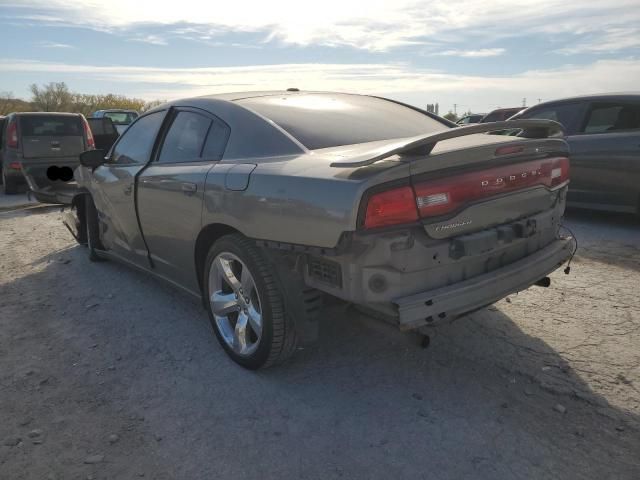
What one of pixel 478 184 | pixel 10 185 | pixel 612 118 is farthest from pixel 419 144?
pixel 10 185

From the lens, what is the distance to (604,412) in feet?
8.46

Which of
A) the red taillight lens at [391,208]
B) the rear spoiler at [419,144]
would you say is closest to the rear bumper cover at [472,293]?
the red taillight lens at [391,208]

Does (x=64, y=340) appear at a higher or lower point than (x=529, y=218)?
lower

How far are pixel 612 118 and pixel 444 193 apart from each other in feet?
16.8

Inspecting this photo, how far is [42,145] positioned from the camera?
32.6 feet

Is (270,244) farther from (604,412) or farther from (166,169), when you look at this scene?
(604,412)

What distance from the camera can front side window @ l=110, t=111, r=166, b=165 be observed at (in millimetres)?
4180

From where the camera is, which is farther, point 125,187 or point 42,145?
point 42,145

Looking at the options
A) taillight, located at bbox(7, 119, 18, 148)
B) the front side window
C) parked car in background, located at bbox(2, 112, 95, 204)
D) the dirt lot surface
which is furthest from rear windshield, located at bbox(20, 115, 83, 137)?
the dirt lot surface

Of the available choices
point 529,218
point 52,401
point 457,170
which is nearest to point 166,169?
point 52,401

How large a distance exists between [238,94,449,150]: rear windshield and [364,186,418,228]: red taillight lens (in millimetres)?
759

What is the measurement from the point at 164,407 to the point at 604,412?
2.19 m

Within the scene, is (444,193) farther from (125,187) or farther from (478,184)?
(125,187)

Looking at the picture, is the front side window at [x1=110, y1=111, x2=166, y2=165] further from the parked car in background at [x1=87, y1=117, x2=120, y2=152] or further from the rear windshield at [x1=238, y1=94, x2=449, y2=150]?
the parked car in background at [x1=87, y1=117, x2=120, y2=152]
